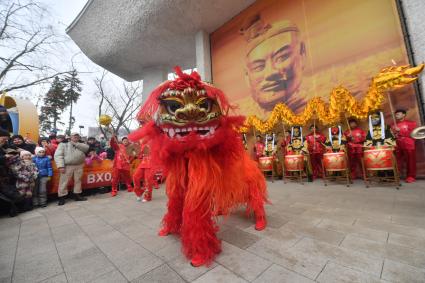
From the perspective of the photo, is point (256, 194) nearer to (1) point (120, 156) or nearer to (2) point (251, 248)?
(2) point (251, 248)

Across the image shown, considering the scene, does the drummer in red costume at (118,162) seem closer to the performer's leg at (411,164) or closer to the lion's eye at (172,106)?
the lion's eye at (172,106)

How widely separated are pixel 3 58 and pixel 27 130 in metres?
7.92

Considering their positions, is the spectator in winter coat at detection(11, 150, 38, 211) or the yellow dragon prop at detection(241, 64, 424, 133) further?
the yellow dragon prop at detection(241, 64, 424, 133)

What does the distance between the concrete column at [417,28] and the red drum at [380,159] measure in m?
1.88

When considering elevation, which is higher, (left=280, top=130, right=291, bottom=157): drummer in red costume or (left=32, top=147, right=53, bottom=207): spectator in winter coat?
(left=280, top=130, right=291, bottom=157): drummer in red costume

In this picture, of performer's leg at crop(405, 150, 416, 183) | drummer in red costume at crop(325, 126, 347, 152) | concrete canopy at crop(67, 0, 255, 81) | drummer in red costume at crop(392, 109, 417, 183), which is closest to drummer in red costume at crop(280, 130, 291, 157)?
drummer in red costume at crop(325, 126, 347, 152)

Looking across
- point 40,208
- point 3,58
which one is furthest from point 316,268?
point 3,58

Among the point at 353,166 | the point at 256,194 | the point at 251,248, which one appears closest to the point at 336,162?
the point at 353,166

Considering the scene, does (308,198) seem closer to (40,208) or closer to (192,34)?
(40,208)

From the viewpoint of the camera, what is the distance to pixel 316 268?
4.74 ft

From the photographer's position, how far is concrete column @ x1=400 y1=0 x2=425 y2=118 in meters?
4.30

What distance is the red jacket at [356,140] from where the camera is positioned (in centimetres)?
486

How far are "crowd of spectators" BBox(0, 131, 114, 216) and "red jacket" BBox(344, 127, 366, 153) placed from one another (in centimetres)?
716

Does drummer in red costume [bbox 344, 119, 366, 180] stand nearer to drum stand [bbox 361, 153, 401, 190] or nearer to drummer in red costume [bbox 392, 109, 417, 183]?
drum stand [bbox 361, 153, 401, 190]
